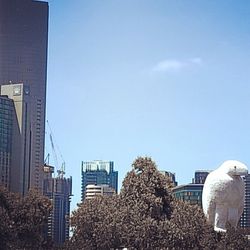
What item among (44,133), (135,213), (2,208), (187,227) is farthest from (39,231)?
(44,133)

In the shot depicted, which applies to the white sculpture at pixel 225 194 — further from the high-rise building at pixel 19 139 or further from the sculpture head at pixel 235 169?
the high-rise building at pixel 19 139

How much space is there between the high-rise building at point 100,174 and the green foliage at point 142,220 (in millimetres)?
103767

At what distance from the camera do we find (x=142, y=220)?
35.5 m

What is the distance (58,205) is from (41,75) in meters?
52.4

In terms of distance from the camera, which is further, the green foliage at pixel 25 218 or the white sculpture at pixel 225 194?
the green foliage at pixel 25 218

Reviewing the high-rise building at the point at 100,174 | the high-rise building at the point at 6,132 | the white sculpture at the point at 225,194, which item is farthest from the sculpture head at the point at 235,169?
the high-rise building at the point at 100,174

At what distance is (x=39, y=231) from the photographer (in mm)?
35625

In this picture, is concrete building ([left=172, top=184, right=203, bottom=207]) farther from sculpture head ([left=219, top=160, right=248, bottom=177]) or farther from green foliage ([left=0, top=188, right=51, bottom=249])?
sculpture head ([left=219, top=160, right=248, bottom=177])

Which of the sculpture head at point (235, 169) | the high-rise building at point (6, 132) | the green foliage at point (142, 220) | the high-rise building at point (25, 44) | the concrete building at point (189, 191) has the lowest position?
the green foliage at point (142, 220)

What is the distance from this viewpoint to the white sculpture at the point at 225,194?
32.3 metres

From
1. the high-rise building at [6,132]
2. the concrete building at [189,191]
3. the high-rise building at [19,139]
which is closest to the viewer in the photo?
the concrete building at [189,191]

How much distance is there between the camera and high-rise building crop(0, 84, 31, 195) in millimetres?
108875

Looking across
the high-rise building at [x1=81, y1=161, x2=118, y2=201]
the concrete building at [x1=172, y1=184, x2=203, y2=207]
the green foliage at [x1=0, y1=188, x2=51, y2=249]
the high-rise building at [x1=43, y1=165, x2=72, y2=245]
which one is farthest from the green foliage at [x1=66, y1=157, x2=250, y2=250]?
the high-rise building at [x1=81, y1=161, x2=118, y2=201]

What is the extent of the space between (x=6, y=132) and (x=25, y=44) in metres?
60.7
